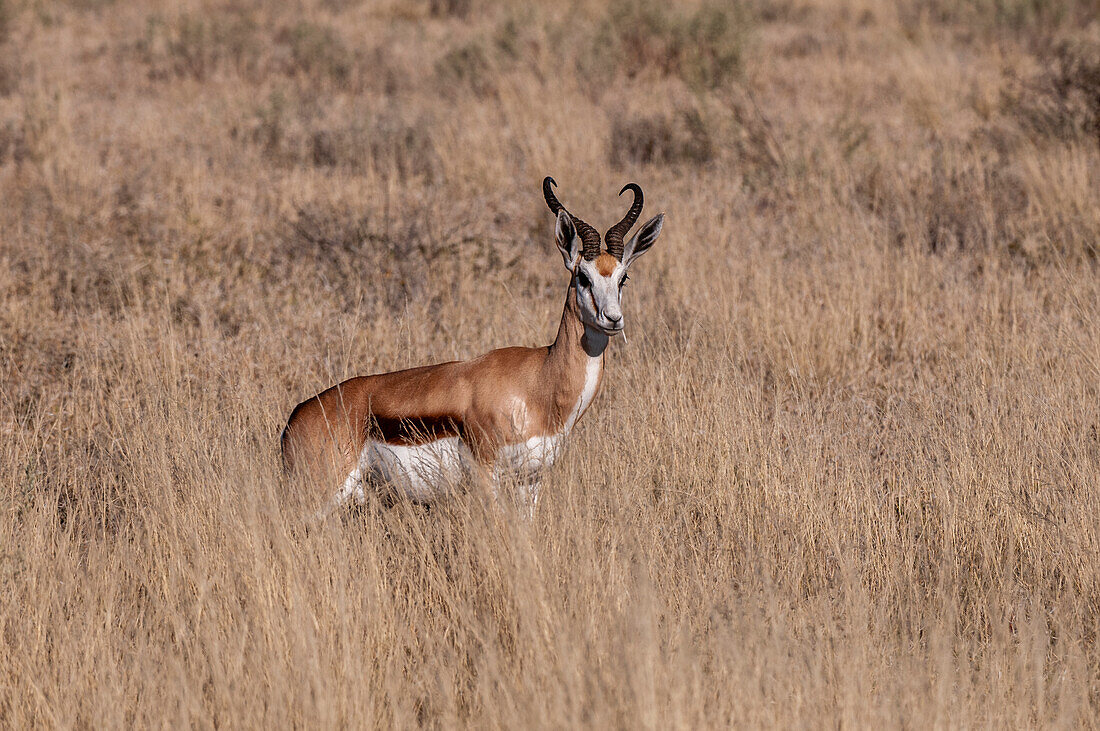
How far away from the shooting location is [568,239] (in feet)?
14.8

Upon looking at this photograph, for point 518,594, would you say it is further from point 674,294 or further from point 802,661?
point 674,294

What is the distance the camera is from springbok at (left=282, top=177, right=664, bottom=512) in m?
4.45

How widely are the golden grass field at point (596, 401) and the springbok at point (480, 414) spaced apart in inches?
7.7

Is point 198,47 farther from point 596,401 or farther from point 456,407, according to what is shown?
point 456,407

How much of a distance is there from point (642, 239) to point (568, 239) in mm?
332

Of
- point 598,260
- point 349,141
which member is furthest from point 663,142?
point 598,260

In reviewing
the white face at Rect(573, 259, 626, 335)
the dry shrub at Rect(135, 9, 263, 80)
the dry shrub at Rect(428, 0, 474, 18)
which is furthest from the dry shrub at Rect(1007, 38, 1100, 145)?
the dry shrub at Rect(428, 0, 474, 18)

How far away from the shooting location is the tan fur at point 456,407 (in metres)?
4.50

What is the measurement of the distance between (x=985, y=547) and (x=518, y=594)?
6.45 feet

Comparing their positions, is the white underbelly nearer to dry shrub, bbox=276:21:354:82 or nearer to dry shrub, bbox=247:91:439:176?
dry shrub, bbox=247:91:439:176

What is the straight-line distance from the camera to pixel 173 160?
1008 cm

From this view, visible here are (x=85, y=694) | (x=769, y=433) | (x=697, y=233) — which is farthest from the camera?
(x=697, y=233)

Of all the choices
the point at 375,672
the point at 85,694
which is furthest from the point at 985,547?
the point at 85,694

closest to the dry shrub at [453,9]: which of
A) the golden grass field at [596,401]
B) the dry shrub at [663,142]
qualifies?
the golden grass field at [596,401]
